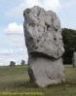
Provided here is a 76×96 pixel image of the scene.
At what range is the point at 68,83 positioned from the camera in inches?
1041

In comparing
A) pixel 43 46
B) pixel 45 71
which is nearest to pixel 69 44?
pixel 45 71

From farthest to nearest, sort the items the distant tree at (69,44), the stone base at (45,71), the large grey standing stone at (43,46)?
the distant tree at (69,44), the stone base at (45,71), the large grey standing stone at (43,46)

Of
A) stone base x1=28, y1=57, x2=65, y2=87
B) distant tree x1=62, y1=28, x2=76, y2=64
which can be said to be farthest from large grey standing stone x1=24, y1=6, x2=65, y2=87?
distant tree x1=62, y1=28, x2=76, y2=64

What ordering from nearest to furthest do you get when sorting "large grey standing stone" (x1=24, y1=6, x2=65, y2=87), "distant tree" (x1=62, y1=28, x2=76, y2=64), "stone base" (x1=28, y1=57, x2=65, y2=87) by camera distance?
"large grey standing stone" (x1=24, y1=6, x2=65, y2=87) → "stone base" (x1=28, y1=57, x2=65, y2=87) → "distant tree" (x1=62, y1=28, x2=76, y2=64)

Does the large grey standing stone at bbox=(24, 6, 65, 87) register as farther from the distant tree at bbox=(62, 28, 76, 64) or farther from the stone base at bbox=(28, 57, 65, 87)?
the distant tree at bbox=(62, 28, 76, 64)

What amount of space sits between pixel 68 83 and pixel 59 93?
4.43 m

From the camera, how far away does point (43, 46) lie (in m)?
26.0

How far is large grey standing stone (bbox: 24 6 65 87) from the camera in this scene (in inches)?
1016

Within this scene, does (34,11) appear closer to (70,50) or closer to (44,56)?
(44,56)

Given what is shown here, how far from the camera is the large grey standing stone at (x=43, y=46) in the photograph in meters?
25.8

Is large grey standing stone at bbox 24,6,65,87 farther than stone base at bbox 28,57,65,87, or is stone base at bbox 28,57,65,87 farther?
stone base at bbox 28,57,65,87

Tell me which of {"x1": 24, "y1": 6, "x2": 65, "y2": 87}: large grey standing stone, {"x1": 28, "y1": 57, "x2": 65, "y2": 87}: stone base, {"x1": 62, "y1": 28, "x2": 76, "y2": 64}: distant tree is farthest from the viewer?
{"x1": 62, "y1": 28, "x2": 76, "y2": 64}: distant tree

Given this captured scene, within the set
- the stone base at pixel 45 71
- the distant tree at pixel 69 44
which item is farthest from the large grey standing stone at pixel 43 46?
the distant tree at pixel 69 44

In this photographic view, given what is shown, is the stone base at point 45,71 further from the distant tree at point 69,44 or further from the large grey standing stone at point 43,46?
the distant tree at point 69,44
